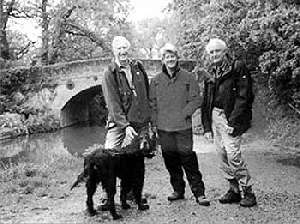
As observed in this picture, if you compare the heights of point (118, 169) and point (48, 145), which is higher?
point (118, 169)

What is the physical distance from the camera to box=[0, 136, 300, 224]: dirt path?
15.0ft

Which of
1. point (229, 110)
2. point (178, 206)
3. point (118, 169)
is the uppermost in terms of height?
point (229, 110)

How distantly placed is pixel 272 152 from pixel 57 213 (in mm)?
5638

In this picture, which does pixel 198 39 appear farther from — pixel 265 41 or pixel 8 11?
pixel 8 11

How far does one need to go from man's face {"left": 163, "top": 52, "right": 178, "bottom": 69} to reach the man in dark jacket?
36 cm

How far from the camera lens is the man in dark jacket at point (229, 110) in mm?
4664

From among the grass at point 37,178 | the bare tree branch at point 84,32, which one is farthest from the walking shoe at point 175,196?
the bare tree branch at point 84,32

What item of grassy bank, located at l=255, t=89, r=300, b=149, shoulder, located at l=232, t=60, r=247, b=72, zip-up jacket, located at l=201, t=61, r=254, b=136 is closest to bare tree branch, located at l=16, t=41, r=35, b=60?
grassy bank, located at l=255, t=89, r=300, b=149

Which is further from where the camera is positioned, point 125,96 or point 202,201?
point 202,201

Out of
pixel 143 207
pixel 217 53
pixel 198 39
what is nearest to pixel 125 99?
pixel 217 53

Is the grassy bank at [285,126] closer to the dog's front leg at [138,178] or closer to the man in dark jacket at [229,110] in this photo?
the man in dark jacket at [229,110]

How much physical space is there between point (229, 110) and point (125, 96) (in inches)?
42.6

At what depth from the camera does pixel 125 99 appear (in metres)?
4.64

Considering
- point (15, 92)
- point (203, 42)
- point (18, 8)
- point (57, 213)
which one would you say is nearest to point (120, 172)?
point (57, 213)
